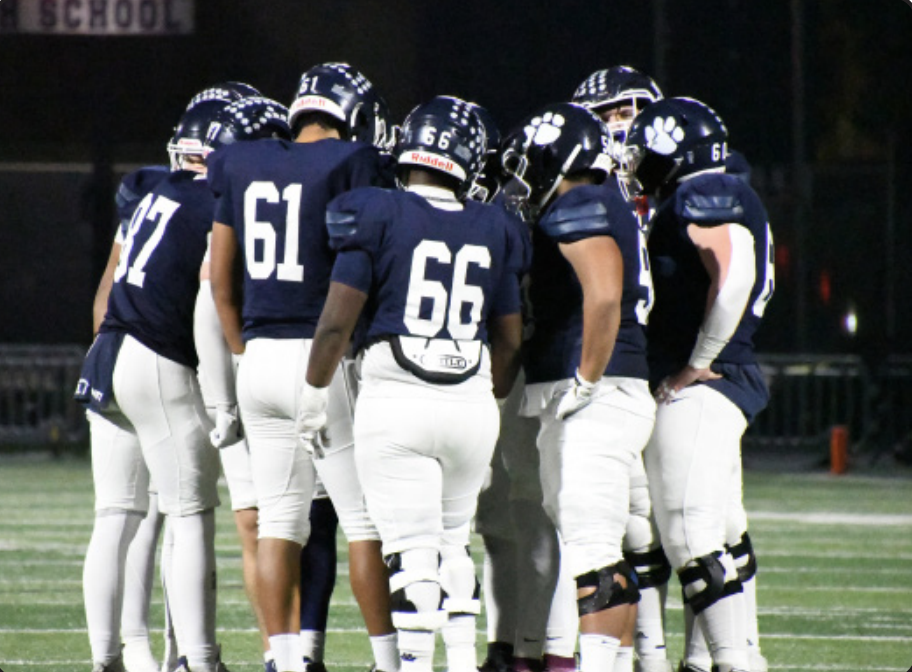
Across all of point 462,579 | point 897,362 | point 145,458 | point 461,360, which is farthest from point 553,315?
point 897,362

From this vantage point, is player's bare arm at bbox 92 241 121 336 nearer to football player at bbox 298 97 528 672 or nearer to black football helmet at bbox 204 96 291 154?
black football helmet at bbox 204 96 291 154

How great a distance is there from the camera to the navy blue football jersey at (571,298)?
5.27 metres

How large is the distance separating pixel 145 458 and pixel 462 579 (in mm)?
1058

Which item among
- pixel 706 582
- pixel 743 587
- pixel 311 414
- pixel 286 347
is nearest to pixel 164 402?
pixel 286 347

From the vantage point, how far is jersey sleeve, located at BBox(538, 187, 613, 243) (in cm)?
514

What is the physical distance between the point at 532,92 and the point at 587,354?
43.0 feet

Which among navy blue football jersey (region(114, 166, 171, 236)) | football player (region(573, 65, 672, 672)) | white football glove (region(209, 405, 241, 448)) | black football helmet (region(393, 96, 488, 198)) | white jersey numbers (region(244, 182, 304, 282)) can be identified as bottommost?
football player (region(573, 65, 672, 672))

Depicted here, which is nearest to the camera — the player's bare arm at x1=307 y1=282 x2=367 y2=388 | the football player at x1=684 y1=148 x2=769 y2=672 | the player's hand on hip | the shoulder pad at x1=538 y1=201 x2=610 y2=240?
the player's bare arm at x1=307 y1=282 x2=367 y2=388

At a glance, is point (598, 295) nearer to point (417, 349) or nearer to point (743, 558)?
point (417, 349)

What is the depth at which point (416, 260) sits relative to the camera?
4957 mm

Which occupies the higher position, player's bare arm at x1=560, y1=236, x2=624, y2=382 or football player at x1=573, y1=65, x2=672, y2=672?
player's bare arm at x1=560, y1=236, x2=624, y2=382

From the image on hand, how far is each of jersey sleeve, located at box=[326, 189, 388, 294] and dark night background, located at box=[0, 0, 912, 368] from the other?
12.1 meters

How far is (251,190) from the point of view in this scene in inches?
204

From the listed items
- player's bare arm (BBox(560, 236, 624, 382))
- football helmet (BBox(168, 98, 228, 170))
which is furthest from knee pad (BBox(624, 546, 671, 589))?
football helmet (BBox(168, 98, 228, 170))
